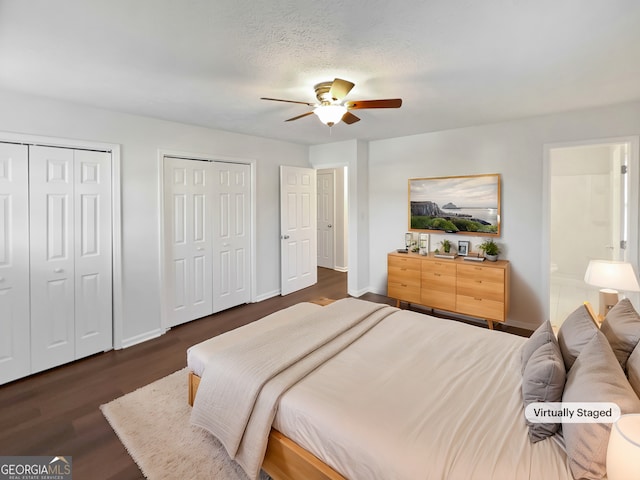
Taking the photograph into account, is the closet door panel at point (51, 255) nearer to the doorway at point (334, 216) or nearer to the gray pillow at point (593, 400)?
the gray pillow at point (593, 400)

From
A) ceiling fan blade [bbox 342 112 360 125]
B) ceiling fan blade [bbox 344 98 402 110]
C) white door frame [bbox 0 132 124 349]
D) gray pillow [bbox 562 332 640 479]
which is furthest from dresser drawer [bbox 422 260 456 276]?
white door frame [bbox 0 132 124 349]

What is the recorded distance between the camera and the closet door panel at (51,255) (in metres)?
2.79

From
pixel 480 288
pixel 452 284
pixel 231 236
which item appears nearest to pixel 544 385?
pixel 480 288

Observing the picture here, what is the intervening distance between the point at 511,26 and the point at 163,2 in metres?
1.78

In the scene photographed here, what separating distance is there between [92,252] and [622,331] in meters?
4.05

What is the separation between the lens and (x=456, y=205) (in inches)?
165

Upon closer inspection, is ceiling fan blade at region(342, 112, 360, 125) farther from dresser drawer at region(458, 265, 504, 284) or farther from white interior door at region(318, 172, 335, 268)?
white interior door at region(318, 172, 335, 268)

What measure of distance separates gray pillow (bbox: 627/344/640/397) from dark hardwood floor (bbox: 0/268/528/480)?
2451 mm

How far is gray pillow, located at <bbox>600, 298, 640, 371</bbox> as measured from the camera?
4.99 feet

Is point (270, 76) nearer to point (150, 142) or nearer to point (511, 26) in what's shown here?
point (511, 26)

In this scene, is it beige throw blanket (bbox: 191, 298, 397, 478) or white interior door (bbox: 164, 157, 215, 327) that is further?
white interior door (bbox: 164, 157, 215, 327)

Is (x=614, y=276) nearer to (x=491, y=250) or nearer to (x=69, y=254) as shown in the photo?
(x=491, y=250)

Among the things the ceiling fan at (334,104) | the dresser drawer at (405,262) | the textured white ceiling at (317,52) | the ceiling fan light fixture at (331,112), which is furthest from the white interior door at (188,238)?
the dresser drawer at (405,262)

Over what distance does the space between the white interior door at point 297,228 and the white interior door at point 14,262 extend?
2.95 meters
